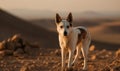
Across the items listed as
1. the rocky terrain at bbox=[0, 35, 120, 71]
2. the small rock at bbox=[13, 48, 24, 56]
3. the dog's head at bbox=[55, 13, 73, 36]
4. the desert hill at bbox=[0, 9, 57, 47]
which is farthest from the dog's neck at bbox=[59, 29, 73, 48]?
the desert hill at bbox=[0, 9, 57, 47]

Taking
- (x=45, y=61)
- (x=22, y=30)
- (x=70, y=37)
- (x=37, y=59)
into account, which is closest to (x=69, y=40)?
(x=70, y=37)

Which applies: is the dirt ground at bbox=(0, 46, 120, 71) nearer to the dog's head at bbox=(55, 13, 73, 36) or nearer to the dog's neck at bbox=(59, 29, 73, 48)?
the dog's neck at bbox=(59, 29, 73, 48)

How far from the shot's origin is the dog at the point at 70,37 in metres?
12.7

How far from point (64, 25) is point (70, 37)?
2.15 feet

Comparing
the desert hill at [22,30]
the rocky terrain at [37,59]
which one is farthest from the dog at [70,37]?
the desert hill at [22,30]

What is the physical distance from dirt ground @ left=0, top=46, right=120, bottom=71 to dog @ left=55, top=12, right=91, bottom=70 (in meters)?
0.57

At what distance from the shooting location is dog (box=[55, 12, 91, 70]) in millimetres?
12742

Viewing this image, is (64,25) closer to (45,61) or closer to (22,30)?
(45,61)

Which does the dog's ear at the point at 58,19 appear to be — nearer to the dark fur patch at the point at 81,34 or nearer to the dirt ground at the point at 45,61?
the dark fur patch at the point at 81,34

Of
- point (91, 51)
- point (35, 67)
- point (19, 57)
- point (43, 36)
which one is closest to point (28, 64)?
point (35, 67)

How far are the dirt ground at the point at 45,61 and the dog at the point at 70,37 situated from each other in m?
0.57

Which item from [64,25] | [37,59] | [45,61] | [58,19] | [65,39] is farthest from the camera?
[37,59]

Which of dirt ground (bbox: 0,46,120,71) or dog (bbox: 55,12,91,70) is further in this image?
dirt ground (bbox: 0,46,120,71)

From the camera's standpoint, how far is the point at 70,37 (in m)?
13.2
